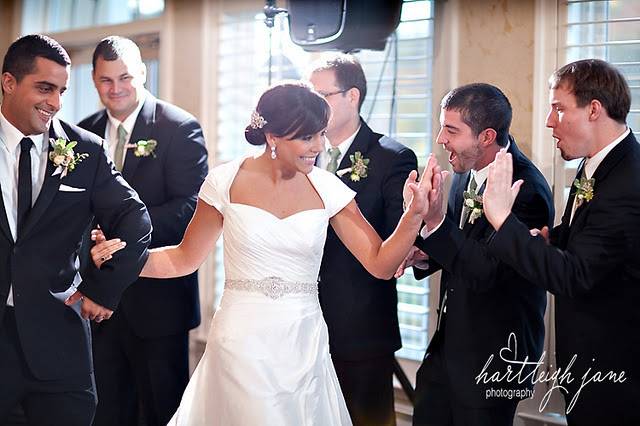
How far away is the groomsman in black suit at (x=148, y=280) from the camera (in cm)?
335

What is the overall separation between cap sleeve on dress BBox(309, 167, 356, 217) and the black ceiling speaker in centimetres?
108

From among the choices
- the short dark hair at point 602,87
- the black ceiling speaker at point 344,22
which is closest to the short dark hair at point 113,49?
the black ceiling speaker at point 344,22

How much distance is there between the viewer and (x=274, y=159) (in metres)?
2.65

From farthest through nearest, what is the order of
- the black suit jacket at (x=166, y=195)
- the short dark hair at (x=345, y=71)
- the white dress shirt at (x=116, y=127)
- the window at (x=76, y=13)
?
the window at (x=76, y=13), the white dress shirt at (x=116, y=127), the black suit jacket at (x=166, y=195), the short dark hair at (x=345, y=71)

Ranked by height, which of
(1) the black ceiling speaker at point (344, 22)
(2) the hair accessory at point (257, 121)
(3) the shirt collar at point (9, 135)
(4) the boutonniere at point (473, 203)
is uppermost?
(1) the black ceiling speaker at point (344, 22)

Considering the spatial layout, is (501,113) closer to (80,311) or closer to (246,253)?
(246,253)

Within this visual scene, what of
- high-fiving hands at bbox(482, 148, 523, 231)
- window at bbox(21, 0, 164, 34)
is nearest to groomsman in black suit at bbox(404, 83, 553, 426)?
high-fiving hands at bbox(482, 148, 523, 231)

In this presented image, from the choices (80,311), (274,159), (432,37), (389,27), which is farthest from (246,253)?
(432,37)

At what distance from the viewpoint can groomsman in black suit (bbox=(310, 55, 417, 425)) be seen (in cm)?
305

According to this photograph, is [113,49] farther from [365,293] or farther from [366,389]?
[366,389]

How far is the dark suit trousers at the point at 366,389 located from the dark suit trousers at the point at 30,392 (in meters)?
0.98

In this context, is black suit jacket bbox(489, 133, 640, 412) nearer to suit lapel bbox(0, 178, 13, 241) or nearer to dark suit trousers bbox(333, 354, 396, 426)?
dark suit trousers bbox(333, 354, 396, 426)

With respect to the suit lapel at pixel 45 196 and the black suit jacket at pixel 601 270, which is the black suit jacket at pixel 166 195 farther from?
the black suit jacket at pixel 601 270

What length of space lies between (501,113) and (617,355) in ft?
2.89
